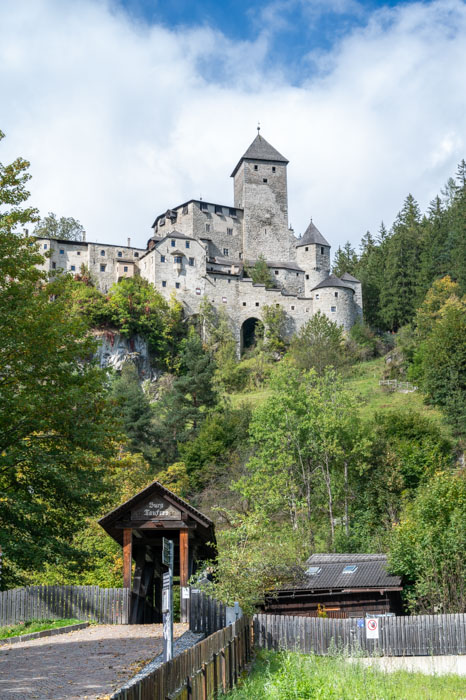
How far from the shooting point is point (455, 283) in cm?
7525

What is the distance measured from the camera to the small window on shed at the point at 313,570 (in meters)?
27.2

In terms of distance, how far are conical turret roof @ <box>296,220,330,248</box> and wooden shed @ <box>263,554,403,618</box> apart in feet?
229

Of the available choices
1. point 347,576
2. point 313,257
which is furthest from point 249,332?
point 347,576

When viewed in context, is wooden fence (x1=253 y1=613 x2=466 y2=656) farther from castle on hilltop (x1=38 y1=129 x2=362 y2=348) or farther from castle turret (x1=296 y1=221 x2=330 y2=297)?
castle turret (x1=296 y1=221 x2=330 y2=297)

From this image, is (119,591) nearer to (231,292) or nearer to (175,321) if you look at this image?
(175,321)

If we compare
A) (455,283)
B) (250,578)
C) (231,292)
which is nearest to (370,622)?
(250,578)

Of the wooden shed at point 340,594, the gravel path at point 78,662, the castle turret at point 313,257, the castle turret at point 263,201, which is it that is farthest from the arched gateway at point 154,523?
the castle turret at point 263,201

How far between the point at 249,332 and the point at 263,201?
2018cm

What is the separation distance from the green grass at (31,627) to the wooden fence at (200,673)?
6.39 metres

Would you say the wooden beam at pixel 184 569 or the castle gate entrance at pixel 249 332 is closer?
the wooden beam at pixel 184 569

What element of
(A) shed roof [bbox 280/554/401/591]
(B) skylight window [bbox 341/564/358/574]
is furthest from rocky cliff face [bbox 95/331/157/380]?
(B) skylight window [bbox 341/564/358/574]

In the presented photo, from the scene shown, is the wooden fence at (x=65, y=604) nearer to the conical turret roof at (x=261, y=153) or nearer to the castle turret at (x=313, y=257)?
the castle turret at (x=313, y=257)

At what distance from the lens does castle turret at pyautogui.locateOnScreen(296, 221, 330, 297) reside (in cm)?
9131

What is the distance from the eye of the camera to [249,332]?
3420 inches
